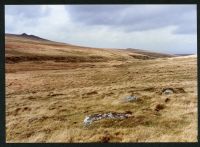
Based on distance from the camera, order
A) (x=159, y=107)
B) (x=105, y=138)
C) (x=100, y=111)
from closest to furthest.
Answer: (x=105, y=138), (x=159, y=107), (x=100, y=111)

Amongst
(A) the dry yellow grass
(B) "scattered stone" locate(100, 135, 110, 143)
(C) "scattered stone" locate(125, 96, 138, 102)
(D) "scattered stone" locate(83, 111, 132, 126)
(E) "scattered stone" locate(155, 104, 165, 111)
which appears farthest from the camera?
(C) "scattered stone" locate(125, 96, 138, 102)

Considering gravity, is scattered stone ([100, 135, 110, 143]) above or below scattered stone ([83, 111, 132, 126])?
below

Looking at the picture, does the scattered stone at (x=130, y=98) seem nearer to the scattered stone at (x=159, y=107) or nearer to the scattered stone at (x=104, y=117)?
the scattered stone at (x=159, y=107)

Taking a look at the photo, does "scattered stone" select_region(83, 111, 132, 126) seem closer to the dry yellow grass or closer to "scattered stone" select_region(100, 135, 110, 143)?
the dry yellow grass

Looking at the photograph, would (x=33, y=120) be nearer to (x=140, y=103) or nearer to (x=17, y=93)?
(x=140, y=103)

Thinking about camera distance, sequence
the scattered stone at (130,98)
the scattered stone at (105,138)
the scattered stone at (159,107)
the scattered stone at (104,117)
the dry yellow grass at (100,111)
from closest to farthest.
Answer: the scattered stone at (105,138) → the dry yellow grass at (100,111) → the scattered stone at (104,117) → the scattered stone at (159,107) → the scattered stone at (130,98)

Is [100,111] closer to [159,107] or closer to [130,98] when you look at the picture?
[130,98]

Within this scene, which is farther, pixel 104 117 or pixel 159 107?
pixel 159 107

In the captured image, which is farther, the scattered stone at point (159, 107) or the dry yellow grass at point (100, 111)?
the scattered stone at point (159, 107)

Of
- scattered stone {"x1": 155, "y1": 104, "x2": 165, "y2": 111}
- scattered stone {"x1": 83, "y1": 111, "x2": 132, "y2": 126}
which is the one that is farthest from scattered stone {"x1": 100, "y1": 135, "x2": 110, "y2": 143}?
scattered stone {"x1": 155, "y1": 104, "x2": 165, "y2": 111}

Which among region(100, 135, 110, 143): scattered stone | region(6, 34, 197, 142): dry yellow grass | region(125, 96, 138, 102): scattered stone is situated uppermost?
region(125, 96, 138, 102): scattered stone

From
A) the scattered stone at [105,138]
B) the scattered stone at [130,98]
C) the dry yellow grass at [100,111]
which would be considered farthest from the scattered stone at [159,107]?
the scattered stone at [105,138]

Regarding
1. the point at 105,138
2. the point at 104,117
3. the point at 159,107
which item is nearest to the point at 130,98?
the point at 159,107

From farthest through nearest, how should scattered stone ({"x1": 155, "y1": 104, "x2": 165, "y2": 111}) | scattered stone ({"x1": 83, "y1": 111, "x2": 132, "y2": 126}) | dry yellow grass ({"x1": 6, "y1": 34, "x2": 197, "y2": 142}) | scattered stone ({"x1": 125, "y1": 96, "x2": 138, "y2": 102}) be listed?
scattered stone ({"x1": 125, "y1": 96, "x2": 138, "y2": 102}), scattered stone ({"x1": 155, "y1": 104, "x2": 165, "y2": 111}), scattered stone ({"x1": 83, "y1": 111, "x2": 132, "y2": 126}), dry yellow grass ({"x1": 6, "y1": 34, "x2": 197, "y2": 142})
